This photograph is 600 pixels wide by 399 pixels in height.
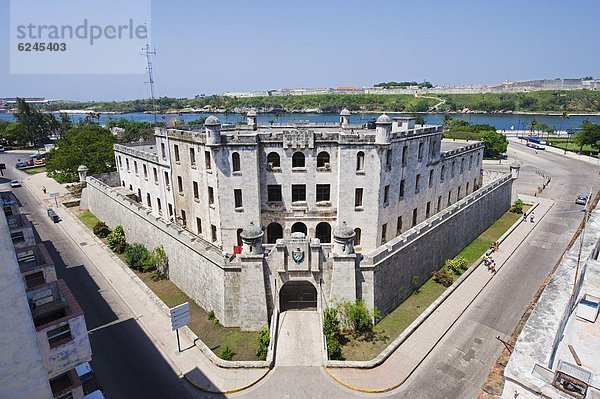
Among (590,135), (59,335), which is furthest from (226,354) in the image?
(590,135)

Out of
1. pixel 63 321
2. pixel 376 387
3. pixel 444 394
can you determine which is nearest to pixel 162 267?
pixel 63 321

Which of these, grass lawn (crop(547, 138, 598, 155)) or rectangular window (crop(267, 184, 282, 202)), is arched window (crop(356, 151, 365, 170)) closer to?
rectangular window (crop(267, 184, 282, 202))

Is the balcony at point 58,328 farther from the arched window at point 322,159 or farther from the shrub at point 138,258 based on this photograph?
the arched window at point 322,159

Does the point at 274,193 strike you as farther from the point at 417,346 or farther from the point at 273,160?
the point at 417,346

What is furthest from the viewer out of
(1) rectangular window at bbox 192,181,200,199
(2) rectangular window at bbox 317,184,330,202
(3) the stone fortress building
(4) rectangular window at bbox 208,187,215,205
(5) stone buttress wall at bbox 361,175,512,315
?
(1) rectangular window at bbox 192,181,200,199

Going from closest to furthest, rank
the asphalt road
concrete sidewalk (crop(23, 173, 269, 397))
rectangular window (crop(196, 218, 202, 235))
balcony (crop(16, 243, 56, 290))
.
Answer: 1. balcony (crop(16, 243, 56, 290))
2. the asphalt road
3. concrete sidewalk (crop(23, 173, 269, 397))
4. rectangular window (crop(196, 218, 202, 235))

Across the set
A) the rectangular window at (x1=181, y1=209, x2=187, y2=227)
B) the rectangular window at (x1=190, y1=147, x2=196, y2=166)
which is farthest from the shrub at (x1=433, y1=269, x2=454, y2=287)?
the rectangular window at (x1=181, y1=209, x2=187, y2=227)
